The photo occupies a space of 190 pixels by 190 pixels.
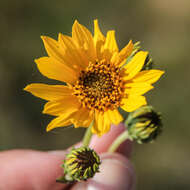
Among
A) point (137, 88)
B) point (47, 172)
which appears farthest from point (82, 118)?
point (47, 172)

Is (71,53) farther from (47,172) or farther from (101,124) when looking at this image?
(47,172)

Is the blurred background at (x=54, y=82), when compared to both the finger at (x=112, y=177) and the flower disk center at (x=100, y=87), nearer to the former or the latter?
the finger at (x=112, y=177)

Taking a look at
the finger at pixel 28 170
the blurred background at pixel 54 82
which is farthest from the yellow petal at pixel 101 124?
the blurred background at pixel 54 82

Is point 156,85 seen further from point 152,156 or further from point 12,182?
point 12,182

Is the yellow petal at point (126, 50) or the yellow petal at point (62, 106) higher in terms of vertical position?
the yellow petal at point (126, 50)

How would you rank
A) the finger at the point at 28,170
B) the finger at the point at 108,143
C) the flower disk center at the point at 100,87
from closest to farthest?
the flower disk center at the point at 100,87, the finger at the point at 28,170, the finger at the point at 108,143

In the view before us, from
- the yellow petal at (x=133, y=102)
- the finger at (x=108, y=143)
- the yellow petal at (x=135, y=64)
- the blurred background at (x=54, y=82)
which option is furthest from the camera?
the blurred background at (x=54, y=82)

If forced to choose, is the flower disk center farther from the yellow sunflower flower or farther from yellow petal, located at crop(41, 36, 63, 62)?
yellow petal, located at crop(41, 36, 63, 62)

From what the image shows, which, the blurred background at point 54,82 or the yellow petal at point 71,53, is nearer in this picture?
the yellow petal at point 71,53

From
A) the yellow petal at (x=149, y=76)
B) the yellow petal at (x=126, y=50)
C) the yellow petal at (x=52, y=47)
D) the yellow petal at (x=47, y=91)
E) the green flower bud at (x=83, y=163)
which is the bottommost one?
the green flower bud at (x=83, y=163)
